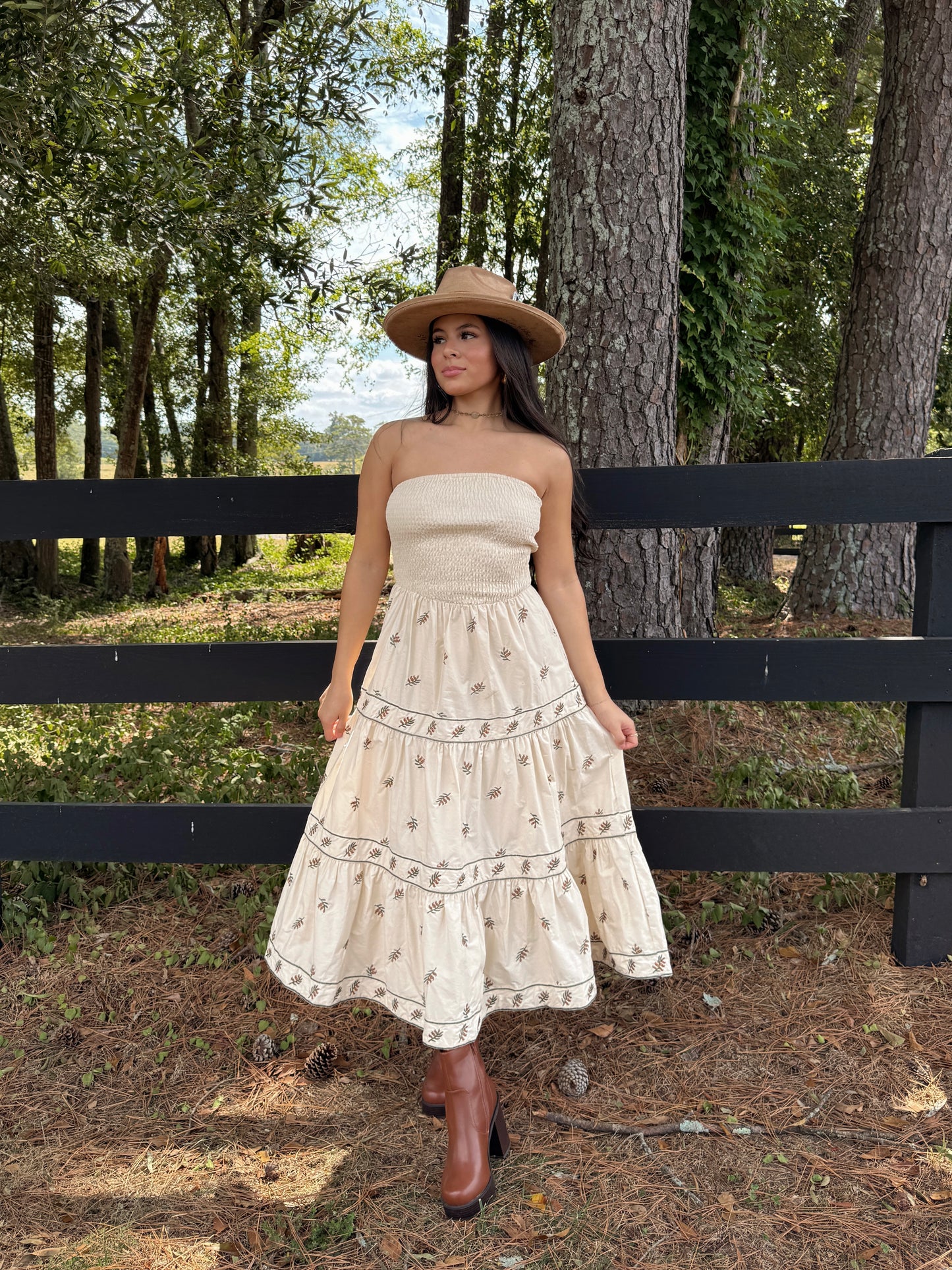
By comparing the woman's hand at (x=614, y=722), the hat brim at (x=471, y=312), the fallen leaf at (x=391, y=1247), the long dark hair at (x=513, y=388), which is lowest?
the fallen leaf at (x=391, y=1247)

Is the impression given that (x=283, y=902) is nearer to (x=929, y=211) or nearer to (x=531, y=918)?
(x=531, y=918)

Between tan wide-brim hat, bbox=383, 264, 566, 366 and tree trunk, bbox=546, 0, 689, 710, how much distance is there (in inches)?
40.7

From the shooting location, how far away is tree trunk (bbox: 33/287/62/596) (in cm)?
1261

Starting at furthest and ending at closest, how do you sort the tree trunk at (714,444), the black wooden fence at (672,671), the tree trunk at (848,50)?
1. the tree trunk at (848,50)
2. the tree trunk at (714,444)
3. the black wooden fence at (672,671)

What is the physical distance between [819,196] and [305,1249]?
36.8 feet

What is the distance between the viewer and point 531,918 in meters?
2.23

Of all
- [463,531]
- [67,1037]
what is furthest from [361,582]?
[67,1037]

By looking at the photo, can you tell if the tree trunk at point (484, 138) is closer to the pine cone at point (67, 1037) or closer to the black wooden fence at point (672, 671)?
the black wooden fence at point (672, 671)

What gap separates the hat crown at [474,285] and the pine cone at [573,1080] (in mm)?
2120

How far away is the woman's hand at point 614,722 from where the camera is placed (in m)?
2.31

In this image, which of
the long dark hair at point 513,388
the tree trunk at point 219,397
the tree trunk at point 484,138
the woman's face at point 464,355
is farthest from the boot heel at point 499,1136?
the tree trunk at point 219,397

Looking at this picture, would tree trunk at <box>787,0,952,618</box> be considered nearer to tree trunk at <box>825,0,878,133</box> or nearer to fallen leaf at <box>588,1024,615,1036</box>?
fallen leaf at <box>588,1024,615,1036</box>

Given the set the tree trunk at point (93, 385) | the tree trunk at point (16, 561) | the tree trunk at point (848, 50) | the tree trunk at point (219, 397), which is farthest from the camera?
the tree trunk at point (219, 397)

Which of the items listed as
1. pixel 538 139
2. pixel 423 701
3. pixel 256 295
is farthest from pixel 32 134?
pixel 538 139
